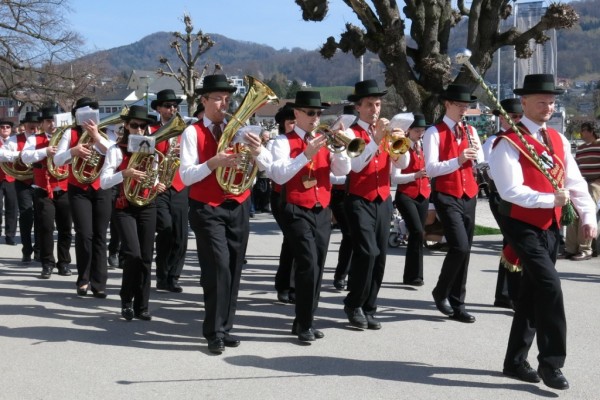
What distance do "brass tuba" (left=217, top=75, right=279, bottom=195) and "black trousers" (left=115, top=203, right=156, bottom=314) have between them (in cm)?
159

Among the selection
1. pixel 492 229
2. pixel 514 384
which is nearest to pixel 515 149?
pixel 514 384

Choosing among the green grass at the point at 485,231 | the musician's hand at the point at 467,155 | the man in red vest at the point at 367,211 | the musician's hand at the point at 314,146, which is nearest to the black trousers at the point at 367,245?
the man in red vest at the point at 367,211

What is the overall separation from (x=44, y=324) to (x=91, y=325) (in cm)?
44

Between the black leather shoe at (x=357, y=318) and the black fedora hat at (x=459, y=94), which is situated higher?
the black fedora hat at (x=459, y=94)

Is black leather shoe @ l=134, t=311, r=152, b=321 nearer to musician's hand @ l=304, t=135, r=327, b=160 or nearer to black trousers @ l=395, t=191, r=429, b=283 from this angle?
musician's hand @ l=304, t=135, r=327, b=160

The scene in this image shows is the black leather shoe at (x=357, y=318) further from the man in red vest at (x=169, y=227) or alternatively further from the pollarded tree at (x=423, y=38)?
the pollarded tree at (x=423, y=38)

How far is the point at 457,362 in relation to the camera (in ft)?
20.1

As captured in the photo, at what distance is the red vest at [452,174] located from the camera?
7801 mm

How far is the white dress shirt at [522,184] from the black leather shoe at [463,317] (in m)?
2.18

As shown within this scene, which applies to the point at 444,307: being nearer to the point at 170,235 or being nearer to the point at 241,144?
the point at 241,144

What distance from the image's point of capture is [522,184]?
5.50m

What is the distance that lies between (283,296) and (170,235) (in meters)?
1.65

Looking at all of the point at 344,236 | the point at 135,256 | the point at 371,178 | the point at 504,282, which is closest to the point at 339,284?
the point at 344,236

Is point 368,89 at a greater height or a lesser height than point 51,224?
greater
